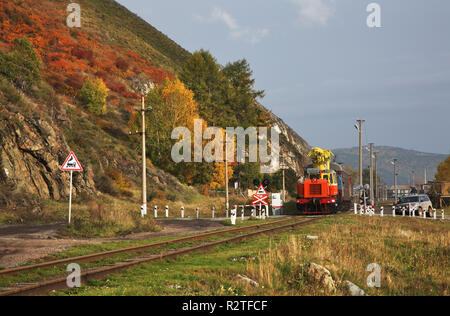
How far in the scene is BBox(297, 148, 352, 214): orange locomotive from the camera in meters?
35.6

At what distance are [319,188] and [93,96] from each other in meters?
34.0

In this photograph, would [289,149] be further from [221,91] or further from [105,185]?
A: [105,185]

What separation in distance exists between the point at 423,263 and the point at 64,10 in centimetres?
9209

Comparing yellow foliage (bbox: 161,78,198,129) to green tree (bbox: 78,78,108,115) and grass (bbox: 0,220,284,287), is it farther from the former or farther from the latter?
grass (bbox: 0,220,284,287)

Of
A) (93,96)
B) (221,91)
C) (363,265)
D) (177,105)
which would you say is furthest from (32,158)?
(221,91)

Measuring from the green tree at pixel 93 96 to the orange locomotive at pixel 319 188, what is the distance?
105 feet

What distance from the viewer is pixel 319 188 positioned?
116 feet

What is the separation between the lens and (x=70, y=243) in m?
16.4

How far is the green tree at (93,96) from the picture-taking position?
2240 inches

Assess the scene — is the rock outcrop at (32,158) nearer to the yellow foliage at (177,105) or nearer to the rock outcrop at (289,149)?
the yellow foliage at (177,105)

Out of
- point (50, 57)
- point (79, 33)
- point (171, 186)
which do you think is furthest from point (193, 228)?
point (79, 33)

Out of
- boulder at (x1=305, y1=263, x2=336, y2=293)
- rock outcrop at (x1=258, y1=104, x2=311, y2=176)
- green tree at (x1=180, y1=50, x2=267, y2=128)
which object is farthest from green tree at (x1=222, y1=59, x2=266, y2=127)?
boulder at (x1=305, y1=263, x2=336, y2=293)
